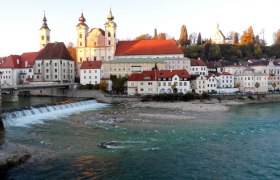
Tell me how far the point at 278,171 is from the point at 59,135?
17.6 metres

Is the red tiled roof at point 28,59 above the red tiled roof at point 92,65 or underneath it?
above

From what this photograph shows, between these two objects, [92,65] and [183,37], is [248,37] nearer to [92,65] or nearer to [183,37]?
[183,37]

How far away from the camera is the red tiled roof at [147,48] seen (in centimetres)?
8450

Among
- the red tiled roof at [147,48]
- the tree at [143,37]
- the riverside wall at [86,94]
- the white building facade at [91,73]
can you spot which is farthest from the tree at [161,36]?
the riverside wall at [86,94]

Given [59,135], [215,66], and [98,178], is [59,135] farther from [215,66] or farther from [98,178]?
[215,66]

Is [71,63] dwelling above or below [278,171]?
above

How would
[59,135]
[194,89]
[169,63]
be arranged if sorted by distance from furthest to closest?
[169,63] → [194,89] → [59,135]

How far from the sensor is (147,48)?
283ft

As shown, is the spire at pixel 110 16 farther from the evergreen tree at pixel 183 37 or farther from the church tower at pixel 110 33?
the evergreen tree at pixel 183 37

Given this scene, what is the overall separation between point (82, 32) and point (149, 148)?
68417 mm

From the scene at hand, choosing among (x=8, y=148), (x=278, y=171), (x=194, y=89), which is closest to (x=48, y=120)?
(x=8, y=148)

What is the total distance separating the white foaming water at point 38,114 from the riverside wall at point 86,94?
32.8 feet

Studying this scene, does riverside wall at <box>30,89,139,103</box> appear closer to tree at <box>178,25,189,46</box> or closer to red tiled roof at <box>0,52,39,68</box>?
red tiled roof at <box>0,52,39,68</box>

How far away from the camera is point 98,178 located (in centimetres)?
1744
